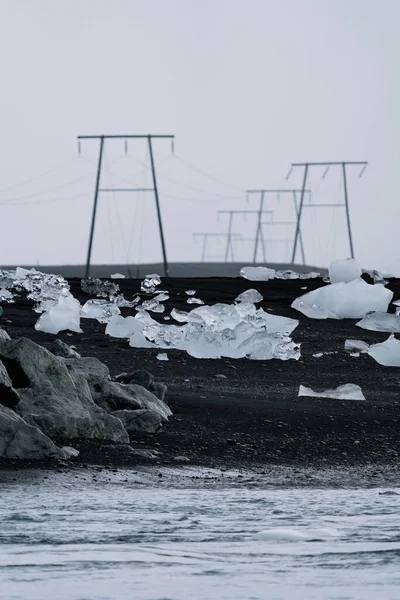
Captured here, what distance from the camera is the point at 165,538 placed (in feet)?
15.5

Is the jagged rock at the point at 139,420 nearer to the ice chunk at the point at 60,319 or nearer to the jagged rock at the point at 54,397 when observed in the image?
the jagged rock at the point at 54,397

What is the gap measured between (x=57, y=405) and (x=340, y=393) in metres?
3.25

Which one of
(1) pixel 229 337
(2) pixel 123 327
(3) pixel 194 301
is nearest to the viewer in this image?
(1) pixel 229 337

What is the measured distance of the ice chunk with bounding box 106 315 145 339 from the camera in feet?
44.8

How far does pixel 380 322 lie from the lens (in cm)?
1510

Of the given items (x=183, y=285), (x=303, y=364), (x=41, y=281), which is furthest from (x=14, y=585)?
(x=183, y=285)

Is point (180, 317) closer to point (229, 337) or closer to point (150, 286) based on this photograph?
point (229, 337)

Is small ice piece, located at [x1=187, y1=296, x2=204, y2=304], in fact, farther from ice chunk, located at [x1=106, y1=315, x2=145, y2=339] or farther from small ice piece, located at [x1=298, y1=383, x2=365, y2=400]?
small ice piece, located at [x1=298, y1=383, x2=365, y2=400]

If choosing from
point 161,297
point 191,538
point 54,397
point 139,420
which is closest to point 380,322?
point 161,297

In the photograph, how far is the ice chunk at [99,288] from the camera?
18516 millimetres

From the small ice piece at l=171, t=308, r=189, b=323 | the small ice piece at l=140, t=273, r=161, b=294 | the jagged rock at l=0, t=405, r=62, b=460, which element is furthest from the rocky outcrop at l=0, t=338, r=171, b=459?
the small ice piece at l=140, t=273, r=161, b=294

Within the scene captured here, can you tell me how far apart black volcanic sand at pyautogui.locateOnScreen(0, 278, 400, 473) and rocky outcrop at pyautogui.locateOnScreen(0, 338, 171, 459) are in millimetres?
180

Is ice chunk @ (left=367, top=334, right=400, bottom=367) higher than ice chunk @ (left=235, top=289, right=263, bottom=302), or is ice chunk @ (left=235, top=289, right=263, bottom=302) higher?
ice chunk @ (left=235, top=289, right=263, bottom=302)

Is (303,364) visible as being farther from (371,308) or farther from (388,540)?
(388,540)
